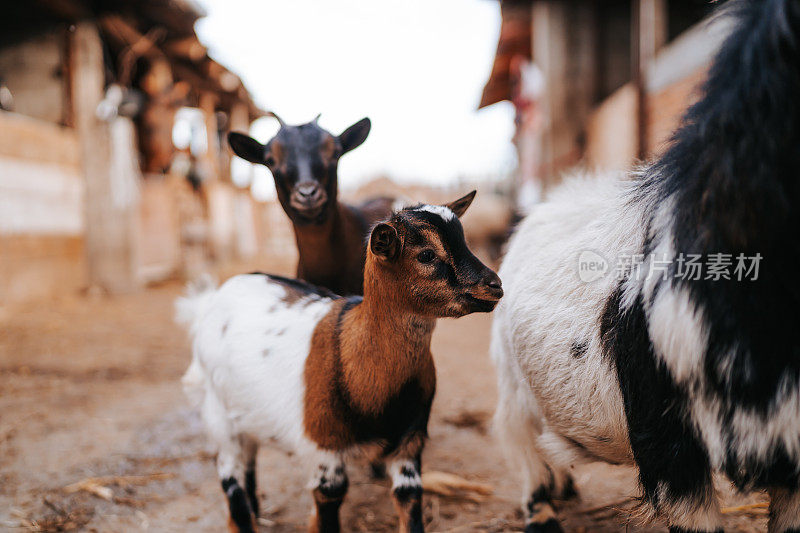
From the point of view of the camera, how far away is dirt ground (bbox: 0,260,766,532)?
2742mm

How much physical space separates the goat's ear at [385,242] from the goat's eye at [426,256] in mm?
81

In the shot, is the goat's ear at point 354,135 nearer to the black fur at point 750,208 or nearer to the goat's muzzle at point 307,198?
the goat's muzzle at point 307,198

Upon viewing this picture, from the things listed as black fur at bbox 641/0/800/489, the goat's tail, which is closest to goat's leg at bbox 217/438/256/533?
the goat's tail

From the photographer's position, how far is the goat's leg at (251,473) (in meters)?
2.73

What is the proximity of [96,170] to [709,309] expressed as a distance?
8863 mm

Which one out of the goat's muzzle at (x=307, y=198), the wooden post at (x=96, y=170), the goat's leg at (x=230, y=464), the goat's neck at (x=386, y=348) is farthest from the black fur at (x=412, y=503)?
the wooden post at (x=96, y=170)

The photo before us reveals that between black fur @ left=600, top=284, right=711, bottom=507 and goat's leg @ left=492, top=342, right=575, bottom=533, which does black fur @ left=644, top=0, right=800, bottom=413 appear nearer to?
black fur @ left=600, top=284, right=711, bottom=507

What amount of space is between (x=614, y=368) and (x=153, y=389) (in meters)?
4.07

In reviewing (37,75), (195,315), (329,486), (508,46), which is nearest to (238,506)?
(329,486)

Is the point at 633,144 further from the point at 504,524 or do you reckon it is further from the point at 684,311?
the point at 684,311

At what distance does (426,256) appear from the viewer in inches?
81.7

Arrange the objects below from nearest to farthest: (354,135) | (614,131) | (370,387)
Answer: (370,387) → (354,135) → (614,131)

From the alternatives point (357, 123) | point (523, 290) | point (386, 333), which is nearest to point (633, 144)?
point (357, 123)

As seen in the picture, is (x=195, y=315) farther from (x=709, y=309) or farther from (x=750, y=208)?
(x=750, y=208)
